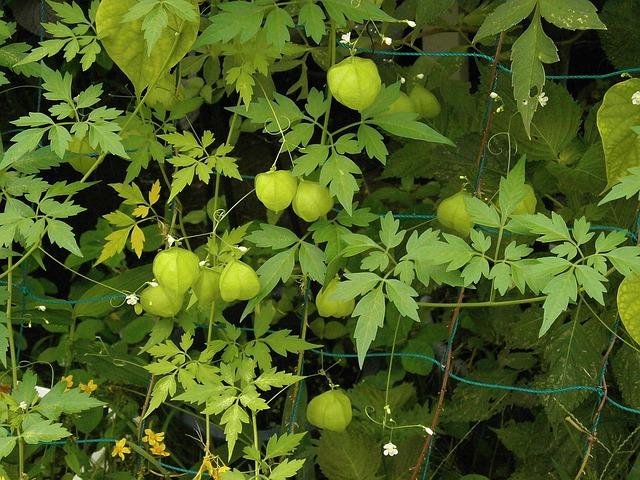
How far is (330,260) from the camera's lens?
4.62 feet

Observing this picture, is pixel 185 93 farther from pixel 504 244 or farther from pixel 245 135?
pixel 504 244

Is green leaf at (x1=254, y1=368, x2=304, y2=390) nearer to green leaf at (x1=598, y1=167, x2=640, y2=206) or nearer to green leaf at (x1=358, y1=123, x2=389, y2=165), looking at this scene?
green leaf at (x1=358, y1=123, x2=389, y2=165)

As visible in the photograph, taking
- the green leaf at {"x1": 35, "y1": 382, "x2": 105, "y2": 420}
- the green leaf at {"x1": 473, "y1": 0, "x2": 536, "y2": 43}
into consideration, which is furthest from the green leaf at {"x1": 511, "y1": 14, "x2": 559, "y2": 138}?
the green leaf at {"x1": 35, "y1": 382, "x2": 105, "y2": 420}

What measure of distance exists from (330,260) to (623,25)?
0.70 metres

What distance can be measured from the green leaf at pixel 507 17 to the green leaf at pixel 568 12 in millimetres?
19

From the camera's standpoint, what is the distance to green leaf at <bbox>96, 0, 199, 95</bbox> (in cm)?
135

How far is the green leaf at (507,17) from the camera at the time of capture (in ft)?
4.06

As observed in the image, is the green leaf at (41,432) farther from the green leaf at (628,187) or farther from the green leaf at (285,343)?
the green leaf at (628,187)

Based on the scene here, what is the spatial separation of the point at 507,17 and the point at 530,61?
7cm

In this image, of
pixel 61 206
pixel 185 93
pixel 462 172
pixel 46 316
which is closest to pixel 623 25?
pixel 462 172

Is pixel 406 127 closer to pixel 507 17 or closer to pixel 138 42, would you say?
pixel 507 17

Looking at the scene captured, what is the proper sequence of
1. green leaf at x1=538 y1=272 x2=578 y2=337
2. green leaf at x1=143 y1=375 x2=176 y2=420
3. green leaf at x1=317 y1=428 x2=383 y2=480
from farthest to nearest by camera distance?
green leaf at x1=317 y1=428 x2=383 y2=480
green leaf at x1=143 y1=375 x2=176 y2=420
green leaf at x1=538 y1=272 x2=578 y2=337

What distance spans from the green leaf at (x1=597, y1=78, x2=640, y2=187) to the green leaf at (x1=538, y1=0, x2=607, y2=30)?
16 centimetres

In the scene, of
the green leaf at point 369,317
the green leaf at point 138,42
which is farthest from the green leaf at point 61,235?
the green leaf at point 369,317
